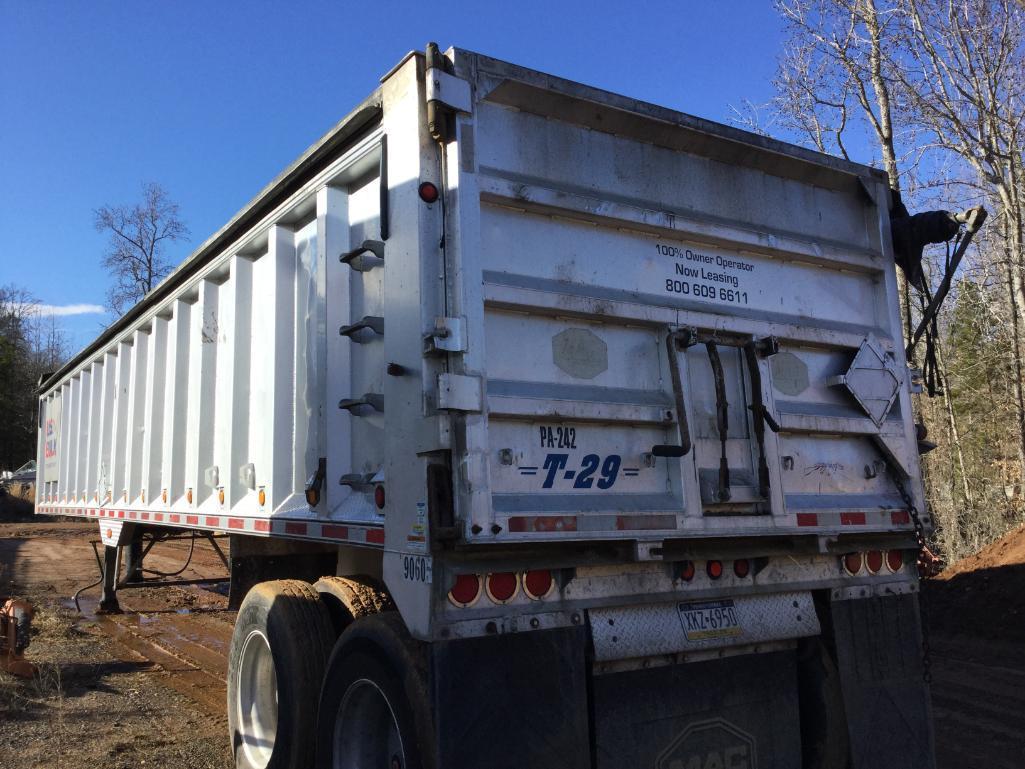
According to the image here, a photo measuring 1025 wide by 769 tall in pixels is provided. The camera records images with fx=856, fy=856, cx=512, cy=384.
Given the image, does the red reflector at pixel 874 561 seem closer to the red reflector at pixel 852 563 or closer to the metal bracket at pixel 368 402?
the red reflector at pixel 852 563

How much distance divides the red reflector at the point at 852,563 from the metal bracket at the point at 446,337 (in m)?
2.27

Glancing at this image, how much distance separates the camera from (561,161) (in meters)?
3.67

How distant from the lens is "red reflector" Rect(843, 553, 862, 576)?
4.14m

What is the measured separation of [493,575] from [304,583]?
1.66 meters

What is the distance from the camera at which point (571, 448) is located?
134 inches

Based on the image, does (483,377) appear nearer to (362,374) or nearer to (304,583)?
(362,374)

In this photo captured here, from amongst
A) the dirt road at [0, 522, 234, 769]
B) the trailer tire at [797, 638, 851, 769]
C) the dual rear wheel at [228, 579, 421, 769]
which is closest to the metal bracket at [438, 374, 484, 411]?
the dual rear wheel at [228, 579, 421, 769]

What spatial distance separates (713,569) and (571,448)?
87 centimetres

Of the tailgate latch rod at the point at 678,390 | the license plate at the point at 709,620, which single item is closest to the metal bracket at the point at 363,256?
the tailgate latch rod at the point at 678,390

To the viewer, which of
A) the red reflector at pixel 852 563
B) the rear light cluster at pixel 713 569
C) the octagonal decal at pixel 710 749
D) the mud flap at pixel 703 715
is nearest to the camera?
the mud flap at pixel 703 715

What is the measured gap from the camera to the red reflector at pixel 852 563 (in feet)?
13.6

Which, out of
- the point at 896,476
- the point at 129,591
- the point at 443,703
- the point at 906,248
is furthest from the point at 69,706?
the point at 129,591

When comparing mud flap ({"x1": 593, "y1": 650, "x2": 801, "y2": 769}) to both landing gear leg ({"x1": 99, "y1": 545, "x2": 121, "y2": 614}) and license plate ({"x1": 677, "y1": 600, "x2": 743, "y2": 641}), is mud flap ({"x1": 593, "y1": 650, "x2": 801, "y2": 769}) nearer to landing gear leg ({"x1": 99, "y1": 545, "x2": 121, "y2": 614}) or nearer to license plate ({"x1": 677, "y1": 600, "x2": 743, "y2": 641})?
license plate ({"x1": 677, "y1": 600, "x2": 743, "y2": 641})

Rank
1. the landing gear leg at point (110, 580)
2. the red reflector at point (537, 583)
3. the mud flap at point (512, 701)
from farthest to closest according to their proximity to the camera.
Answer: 1. the landing gear leg at point (110, 580)
2. the red reflector at point (537, 583)
3. the mud flap at point (512, 701)
